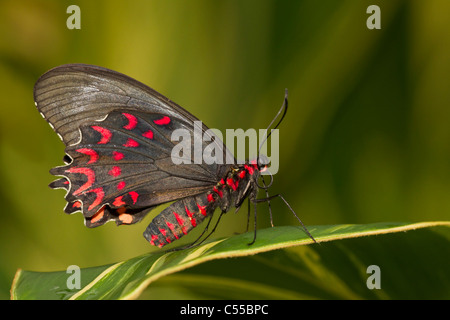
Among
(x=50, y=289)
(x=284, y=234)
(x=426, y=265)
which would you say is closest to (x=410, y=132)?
(x=426, y=265)

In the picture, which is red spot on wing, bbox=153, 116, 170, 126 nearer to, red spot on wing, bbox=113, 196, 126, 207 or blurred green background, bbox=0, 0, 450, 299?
red spot on wing, bbox=113, 196, 126, 207

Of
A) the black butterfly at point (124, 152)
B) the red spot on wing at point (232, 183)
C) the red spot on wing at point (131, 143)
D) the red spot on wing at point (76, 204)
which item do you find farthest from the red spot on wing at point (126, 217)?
the red spot on wing at point (232, 183)

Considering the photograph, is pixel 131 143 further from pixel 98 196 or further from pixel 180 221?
pixel 180 221

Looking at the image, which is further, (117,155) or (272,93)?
(272,93)

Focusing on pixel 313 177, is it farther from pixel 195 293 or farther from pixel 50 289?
pixel 50 289

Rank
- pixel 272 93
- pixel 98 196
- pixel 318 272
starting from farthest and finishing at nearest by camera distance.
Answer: pixel 272 93 < pixel 98 196 < pixel 318 272

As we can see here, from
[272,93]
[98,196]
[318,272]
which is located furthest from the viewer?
[272,93]

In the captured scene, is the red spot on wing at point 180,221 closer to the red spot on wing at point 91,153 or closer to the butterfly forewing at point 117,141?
the butterfly forewing at point 117,141

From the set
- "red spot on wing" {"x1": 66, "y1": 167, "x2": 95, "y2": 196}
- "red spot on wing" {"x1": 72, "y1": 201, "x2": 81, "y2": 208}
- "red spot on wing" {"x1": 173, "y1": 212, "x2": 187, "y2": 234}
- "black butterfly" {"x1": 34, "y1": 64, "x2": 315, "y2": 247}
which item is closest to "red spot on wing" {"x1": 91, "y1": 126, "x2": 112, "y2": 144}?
"black butterfly" {"x1": 34, "y1": 64, "x2": 315, "y2": 247}

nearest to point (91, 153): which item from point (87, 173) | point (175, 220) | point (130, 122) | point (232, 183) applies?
point (87, 173)
